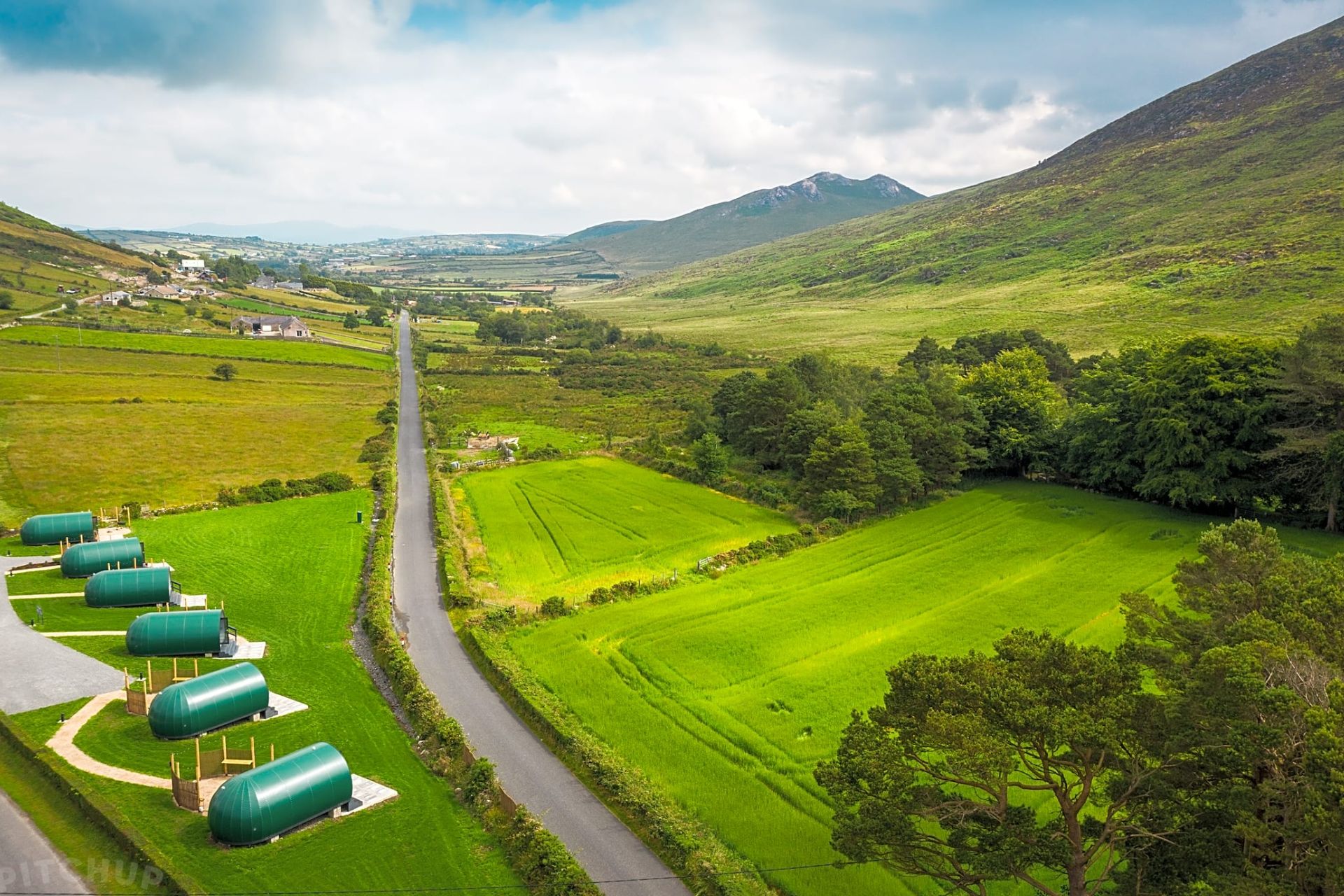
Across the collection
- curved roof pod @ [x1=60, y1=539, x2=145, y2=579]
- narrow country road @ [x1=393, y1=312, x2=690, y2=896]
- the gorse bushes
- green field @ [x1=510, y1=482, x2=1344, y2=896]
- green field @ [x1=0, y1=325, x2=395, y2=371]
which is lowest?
green field @ [x1=510, y1=482, x2=1344, y2=896]

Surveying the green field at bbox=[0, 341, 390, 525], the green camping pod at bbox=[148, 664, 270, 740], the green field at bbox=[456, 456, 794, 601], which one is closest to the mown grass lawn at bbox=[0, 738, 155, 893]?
the green camping pod at bbox=[148, 664, 270, 740]

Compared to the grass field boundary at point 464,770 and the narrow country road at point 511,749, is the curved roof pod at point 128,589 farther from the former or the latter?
the narrow country road at point 511,749

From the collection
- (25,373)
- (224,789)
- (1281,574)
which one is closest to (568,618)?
(224,789)

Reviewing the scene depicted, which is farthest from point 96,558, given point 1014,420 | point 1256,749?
point 1014,420

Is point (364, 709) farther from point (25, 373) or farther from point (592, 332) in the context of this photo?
point (592, 332)

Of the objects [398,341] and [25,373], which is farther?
[398,341]

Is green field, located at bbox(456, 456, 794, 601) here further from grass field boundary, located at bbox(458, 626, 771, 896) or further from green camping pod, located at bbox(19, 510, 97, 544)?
green camping pod, located at bbox(19, 510, 97, 544)
